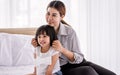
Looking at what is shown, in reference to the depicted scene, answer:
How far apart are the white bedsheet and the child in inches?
13.7

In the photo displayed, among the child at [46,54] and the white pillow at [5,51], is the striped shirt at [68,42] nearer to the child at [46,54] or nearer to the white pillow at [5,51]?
the child at [46,54]

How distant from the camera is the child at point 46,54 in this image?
1712 mm

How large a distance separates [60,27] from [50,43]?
0.82 ft

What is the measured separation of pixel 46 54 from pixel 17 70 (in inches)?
21.7

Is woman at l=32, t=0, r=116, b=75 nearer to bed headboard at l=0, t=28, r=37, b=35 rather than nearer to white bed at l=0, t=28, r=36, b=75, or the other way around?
white bed at l=0, t=28, r=36, b=75

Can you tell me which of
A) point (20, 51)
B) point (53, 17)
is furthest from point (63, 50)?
point (20, 51)

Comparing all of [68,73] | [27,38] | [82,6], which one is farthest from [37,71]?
[82,6]

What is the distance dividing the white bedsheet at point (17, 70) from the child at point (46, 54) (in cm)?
35

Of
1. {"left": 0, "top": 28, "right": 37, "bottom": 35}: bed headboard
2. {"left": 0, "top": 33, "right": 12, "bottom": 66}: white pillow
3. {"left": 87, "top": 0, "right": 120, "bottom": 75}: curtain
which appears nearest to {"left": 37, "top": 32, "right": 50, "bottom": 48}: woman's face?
{"left": 0, "top": 33, "right": 12, "bottom": 66}: white pillow

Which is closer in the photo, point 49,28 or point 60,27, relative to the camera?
point 49,28

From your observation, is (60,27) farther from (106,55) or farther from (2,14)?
(106,55)

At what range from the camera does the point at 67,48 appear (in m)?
1.97

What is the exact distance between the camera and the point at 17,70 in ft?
7.17

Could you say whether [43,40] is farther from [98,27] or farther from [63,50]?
[98,27]
